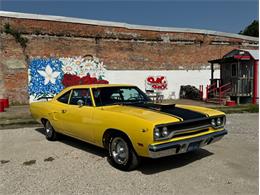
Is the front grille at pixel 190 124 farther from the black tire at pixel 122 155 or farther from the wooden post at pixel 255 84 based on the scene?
the wooden post at pixel 255 84

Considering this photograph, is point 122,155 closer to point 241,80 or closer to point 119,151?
point 119,151

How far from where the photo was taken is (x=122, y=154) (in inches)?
189

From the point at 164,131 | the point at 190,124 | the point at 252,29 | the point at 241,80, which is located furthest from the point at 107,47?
the point at 252,29

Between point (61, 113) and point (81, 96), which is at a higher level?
point (81, 96)

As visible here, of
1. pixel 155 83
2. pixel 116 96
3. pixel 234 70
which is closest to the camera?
pixel 116 96

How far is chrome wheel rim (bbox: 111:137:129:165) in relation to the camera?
4688 millimetres

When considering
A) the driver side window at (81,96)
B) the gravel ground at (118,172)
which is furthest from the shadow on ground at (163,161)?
the driver side window at (81,96)

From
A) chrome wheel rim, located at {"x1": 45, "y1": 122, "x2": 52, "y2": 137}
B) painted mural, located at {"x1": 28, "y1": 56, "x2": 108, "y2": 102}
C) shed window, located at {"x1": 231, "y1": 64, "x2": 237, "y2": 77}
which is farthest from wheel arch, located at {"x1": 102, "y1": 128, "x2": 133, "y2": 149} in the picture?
shed window, located at {"x1": 231, "y1": 64, "x2": 237, "y2": 77}

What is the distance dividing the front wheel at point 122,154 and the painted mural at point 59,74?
11.4 m

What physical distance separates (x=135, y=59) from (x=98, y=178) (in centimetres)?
1495

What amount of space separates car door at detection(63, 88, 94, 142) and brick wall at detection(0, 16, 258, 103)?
1021 cm

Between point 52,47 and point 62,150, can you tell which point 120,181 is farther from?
point 52,47

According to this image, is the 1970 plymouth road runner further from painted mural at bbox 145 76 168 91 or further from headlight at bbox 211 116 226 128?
painted mural at bbox 145 76 168 91

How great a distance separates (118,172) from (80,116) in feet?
A: 4.95
